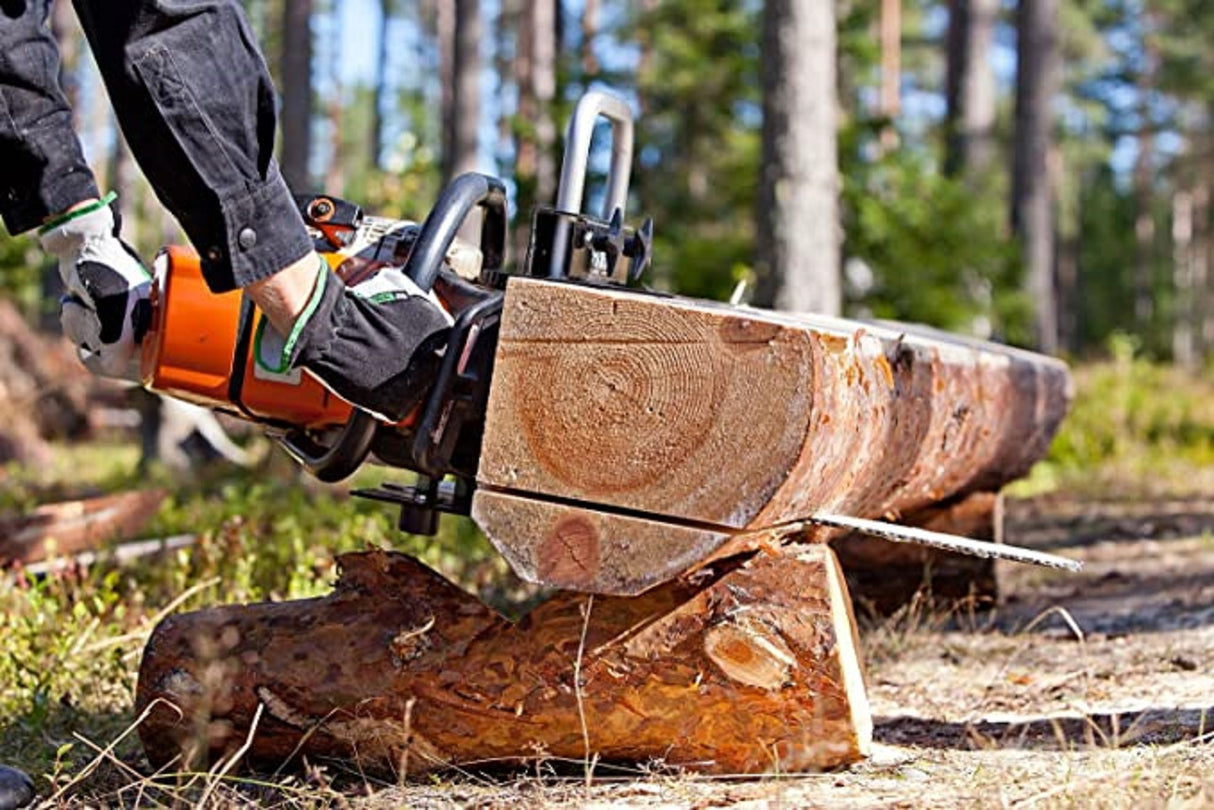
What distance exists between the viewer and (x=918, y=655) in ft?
14.1

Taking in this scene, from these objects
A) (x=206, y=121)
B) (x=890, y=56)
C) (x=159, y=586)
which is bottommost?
(x=159, y=586)

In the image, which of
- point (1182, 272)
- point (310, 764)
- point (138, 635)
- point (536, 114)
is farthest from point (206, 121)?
point (1182, 272)

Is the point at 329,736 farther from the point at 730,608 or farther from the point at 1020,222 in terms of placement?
the point at 1020,222

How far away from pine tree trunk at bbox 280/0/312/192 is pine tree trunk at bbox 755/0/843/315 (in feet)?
12.3

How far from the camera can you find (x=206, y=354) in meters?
2.81

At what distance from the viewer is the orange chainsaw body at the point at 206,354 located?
2.79 m

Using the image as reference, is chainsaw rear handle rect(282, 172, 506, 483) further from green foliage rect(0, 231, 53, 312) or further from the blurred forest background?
green foliage rect(0, 231, 53, 312)

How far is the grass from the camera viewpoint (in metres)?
2.61

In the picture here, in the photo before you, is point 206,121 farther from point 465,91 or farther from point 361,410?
point 465,91

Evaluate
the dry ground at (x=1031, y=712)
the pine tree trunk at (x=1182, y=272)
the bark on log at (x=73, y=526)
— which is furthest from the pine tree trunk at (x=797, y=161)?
the pine tree trunk at (x=1182, y=272)

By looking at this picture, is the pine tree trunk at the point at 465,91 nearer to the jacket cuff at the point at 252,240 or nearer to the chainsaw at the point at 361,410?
the chainsaw at the point at 361,410

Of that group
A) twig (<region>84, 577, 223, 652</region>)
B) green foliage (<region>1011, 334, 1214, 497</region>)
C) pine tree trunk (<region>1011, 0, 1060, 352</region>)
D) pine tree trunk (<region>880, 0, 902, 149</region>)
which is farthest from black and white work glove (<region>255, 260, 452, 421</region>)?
pine tree trunk (<region>880, 0, 902, 149</region>)

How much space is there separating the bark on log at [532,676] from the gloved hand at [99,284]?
2.04ft

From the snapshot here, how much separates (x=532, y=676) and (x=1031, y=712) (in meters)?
1.35
